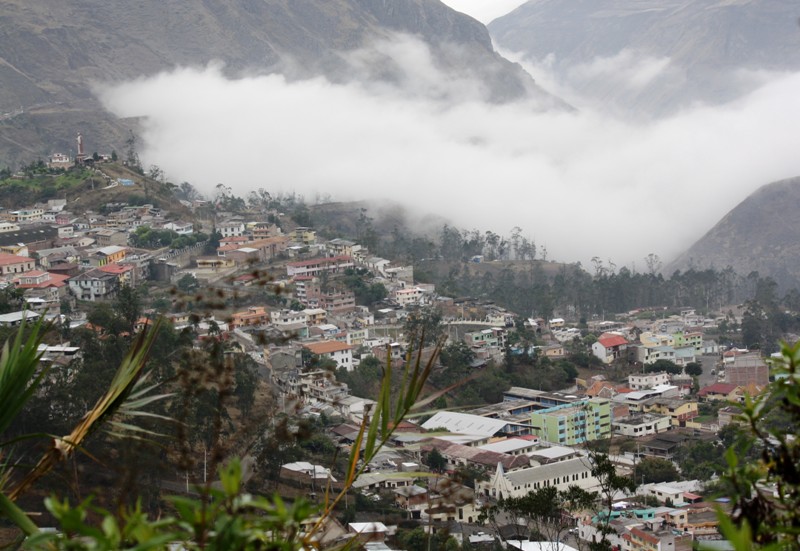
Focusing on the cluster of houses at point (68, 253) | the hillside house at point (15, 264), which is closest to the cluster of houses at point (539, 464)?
the cluster of houses at point (68, 253)

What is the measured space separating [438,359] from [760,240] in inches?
1652

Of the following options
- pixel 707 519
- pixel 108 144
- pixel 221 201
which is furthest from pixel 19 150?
pixel 707 519

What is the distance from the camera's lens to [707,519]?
1477 cm

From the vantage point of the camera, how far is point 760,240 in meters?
59.2

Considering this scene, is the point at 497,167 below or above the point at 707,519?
above

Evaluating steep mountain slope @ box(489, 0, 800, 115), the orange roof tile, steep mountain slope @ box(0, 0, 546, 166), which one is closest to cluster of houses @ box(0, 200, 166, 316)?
the orange roof tile

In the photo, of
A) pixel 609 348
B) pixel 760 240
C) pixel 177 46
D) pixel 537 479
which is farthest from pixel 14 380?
pixel 177 46

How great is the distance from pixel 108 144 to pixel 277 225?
Result: 29.6 metres

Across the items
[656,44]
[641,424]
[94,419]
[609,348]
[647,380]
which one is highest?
[656,44]

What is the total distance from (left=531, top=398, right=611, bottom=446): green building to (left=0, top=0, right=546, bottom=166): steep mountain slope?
134 ft

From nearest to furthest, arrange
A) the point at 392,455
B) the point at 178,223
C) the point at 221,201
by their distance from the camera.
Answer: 1. the point at 392,455
2. the point at 178,223
3. the point at 221,201

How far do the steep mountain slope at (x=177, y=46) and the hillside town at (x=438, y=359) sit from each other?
2576cm

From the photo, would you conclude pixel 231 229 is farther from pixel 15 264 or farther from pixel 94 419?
pixel 94 419

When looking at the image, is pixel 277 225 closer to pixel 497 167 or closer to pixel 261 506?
pixel 261 506
